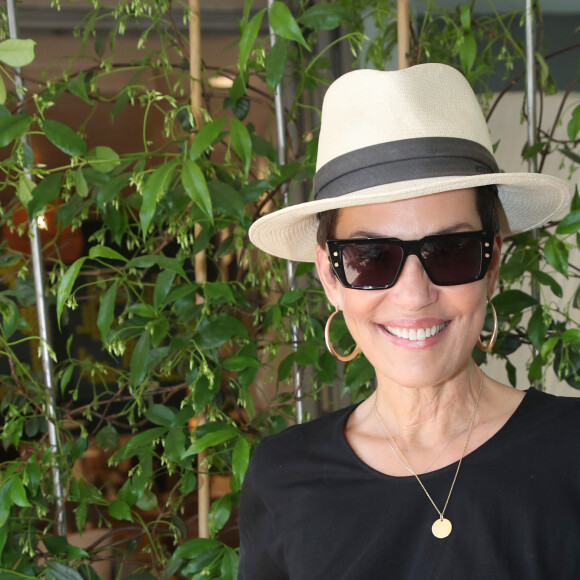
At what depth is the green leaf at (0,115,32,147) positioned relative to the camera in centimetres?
121

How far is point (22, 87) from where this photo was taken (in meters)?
1.30

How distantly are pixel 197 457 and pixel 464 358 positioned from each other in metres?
0.69

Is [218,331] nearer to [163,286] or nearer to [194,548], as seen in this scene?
[163,286]

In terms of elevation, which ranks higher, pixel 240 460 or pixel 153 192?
pixel 153 192

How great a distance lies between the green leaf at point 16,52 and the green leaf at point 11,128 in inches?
3.5

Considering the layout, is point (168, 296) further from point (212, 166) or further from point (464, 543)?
point (464, 543)

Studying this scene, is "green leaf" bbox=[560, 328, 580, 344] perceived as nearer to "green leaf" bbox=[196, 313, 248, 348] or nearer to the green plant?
the green plant

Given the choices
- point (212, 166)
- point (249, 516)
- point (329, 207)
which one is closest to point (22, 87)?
point (212, 166)

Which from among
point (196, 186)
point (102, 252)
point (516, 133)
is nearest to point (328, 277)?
point (196, 186)

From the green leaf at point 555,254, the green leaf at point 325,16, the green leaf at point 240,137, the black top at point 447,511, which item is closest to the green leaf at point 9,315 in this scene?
the green leaf at point 240,137

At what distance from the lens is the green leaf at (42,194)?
4.16ft

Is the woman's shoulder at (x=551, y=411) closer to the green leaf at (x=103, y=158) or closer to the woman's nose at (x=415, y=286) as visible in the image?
the woman's nose at (x=415, y=286)

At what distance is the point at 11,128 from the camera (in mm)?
1217

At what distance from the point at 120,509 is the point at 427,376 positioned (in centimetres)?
73
